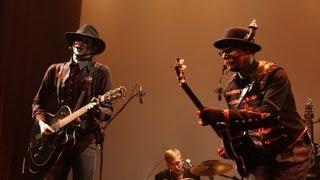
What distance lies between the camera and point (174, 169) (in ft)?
23.2

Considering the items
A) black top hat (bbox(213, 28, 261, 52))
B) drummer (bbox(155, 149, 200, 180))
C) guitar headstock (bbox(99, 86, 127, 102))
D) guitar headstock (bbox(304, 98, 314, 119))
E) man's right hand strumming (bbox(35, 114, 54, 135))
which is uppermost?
black top hat (bbox(213, 28, 261, 52))

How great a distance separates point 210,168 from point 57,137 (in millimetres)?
2968

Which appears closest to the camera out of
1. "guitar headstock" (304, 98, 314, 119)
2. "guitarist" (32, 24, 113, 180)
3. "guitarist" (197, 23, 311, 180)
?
"guitarist" (197, 23, 311, 180)

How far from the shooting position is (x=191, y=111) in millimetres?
7336

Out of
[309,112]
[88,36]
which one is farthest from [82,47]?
[309,112]

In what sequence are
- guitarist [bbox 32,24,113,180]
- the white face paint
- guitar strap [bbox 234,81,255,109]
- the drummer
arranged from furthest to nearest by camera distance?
the drummer → the white face paint → guitarist [bbox 32,24,113,180] → guitar strap [bbox 234,81,255,109]

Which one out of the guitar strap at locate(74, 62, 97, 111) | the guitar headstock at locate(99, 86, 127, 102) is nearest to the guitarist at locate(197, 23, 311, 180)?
the guitar headstock at locate(99, 86, 127, 102)

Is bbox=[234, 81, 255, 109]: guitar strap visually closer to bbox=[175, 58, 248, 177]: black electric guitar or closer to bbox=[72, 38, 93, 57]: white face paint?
bbox=[175, 58, 248, 177]: black electric guitar

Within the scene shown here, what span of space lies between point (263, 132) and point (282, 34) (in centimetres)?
401

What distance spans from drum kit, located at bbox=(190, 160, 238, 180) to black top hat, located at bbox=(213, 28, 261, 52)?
301cm

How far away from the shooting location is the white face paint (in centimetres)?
446

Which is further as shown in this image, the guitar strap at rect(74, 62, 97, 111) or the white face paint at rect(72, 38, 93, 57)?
the white face paint at rect(72, 38, 93, 57)

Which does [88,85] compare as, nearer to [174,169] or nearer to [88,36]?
[88,36]

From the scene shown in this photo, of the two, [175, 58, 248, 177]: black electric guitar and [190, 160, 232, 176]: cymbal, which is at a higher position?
[175, 58, 248, 177]: black electric guitar
